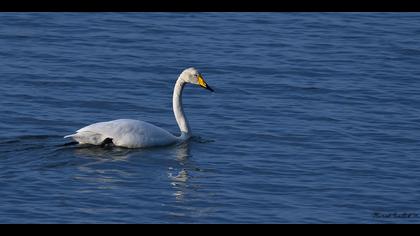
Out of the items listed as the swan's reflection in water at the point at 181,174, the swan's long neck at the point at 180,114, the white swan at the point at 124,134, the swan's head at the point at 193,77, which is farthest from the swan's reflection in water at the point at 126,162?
the swan's head at the point at 193,77

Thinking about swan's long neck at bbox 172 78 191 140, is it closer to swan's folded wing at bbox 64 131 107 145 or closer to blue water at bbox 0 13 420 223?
blue water at bbox 0 13 420 223

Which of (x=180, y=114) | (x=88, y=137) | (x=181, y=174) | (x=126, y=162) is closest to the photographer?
(x=181, y=174)

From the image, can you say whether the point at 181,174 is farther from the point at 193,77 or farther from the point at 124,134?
the point at 193,77

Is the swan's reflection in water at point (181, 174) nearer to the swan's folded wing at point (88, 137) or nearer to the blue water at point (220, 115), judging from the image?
the blue water at point (220, 115)

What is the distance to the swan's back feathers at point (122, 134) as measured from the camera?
53.5ft

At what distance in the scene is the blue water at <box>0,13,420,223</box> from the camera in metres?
13.9

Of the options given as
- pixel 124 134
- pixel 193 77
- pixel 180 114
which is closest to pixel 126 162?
pixel 124 134

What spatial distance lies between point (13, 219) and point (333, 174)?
4.56 meters

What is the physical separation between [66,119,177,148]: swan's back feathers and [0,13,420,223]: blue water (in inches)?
6.2

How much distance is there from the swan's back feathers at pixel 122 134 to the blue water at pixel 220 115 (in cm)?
16

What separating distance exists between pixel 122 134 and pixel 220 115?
2.83 m

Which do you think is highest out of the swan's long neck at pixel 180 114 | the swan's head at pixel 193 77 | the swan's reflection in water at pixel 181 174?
the swan's head at pixel 193 77

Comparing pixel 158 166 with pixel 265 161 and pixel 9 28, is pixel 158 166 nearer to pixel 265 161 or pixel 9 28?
pixel 265 161

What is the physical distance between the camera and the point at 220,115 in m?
18.9
